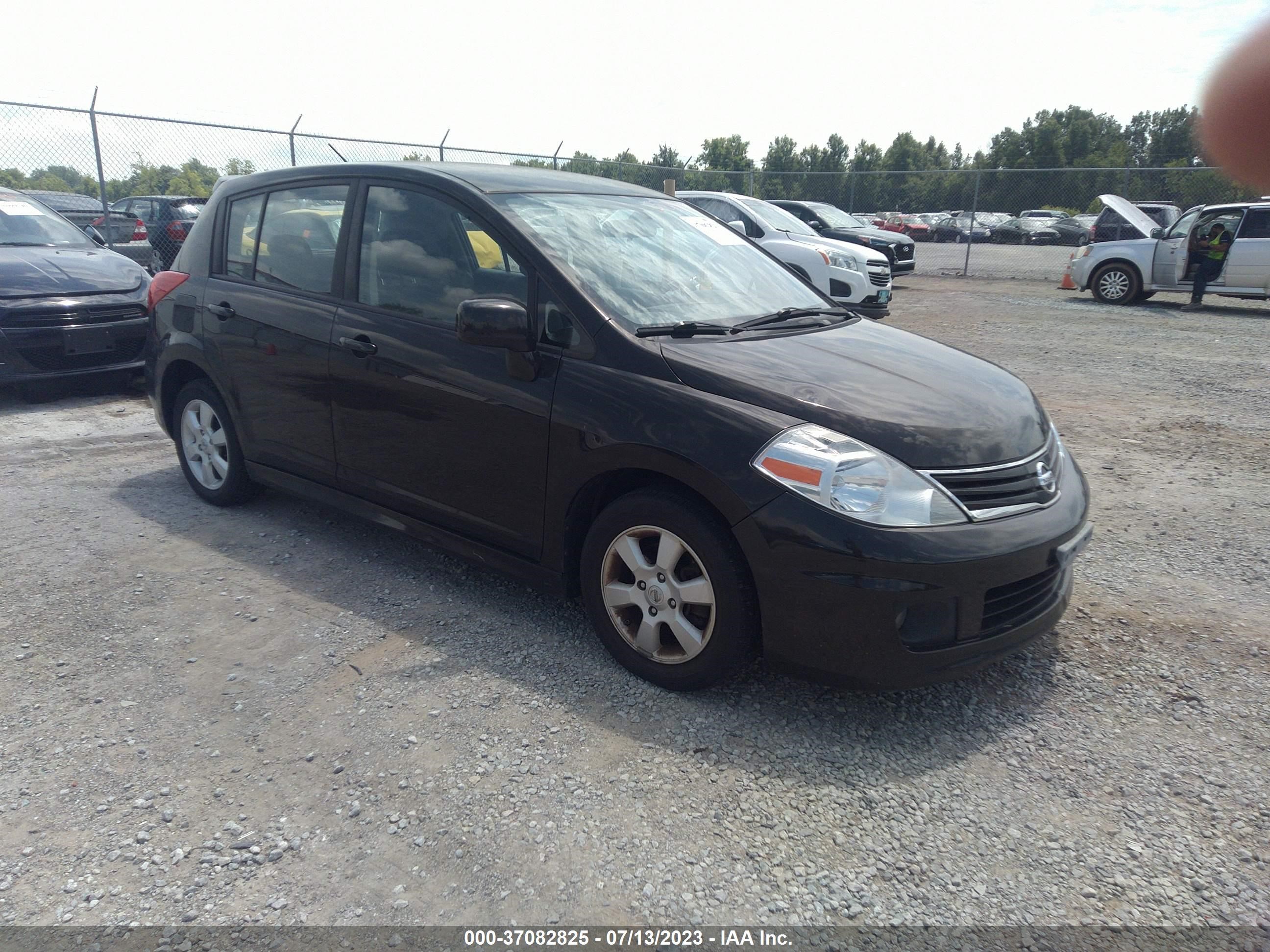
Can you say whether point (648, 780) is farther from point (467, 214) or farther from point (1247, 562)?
point (1247, 562)

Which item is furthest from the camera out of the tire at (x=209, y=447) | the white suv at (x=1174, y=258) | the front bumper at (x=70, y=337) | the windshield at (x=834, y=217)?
the windshield at (x=834, y=217)

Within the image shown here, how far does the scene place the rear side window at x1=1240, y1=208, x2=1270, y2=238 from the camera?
13688 millimetres

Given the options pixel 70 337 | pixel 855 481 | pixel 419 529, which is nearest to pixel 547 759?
pixel 855 481

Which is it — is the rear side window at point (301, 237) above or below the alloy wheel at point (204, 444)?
above

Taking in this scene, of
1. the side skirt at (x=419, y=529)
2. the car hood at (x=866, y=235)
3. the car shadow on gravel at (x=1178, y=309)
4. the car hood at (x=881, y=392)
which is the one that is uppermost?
the car hood at (x=866, y=235)

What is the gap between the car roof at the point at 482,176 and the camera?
395 cm

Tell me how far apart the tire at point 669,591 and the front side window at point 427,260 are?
1.01 metres

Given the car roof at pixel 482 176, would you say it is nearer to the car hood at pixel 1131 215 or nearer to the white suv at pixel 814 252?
the white suv at pixel 814 252

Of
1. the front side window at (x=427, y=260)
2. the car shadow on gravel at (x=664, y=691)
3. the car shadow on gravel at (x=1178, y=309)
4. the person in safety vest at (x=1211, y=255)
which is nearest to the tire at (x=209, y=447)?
the car shadow on gravel at (x=664, y=691)

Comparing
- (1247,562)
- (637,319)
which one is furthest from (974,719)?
(1247,562)

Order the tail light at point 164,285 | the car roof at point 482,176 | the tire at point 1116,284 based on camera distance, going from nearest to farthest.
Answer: the car roof at point 482,176 < the tail light at point 164,285 < the tire at point 1116,284

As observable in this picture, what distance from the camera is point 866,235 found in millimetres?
18750

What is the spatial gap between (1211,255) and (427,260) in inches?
569

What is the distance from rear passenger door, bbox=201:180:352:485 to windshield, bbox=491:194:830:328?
1.08 metres
